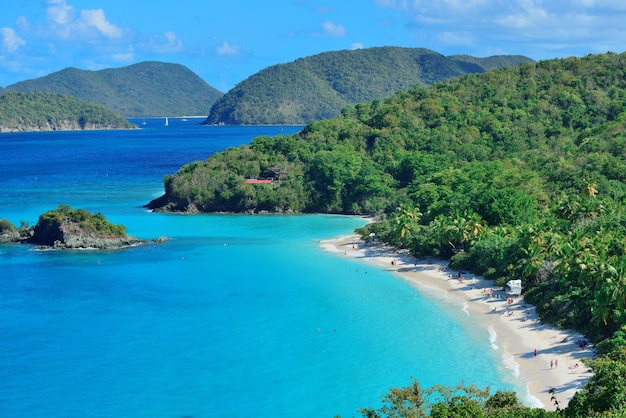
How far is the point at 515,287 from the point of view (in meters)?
47.2

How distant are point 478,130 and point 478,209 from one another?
42.6m

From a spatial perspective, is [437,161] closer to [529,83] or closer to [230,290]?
[529,83]

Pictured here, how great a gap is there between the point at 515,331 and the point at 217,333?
16.2m

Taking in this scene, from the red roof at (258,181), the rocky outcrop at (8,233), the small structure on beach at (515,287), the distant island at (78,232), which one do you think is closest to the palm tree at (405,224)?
the small structure on beach at (515,287)

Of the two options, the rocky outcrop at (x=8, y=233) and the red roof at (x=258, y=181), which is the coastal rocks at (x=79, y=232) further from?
the red roof at (x=258, y=181)

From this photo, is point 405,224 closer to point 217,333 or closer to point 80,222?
point 217,333

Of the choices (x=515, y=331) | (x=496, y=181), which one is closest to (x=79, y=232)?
(x=496, y=181)

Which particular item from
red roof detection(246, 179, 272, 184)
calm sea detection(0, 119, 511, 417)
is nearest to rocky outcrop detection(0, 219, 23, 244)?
calm sea detection(0, 119, 511, 417)

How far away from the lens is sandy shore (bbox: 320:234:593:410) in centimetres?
3462

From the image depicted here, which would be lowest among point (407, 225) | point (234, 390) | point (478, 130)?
point (234, 390)

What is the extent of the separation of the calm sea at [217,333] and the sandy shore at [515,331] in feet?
4.61

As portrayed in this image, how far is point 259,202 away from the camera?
3450 inches

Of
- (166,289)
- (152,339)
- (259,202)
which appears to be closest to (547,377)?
(152,339)

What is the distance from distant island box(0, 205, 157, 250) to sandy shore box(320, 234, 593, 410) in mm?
22083
